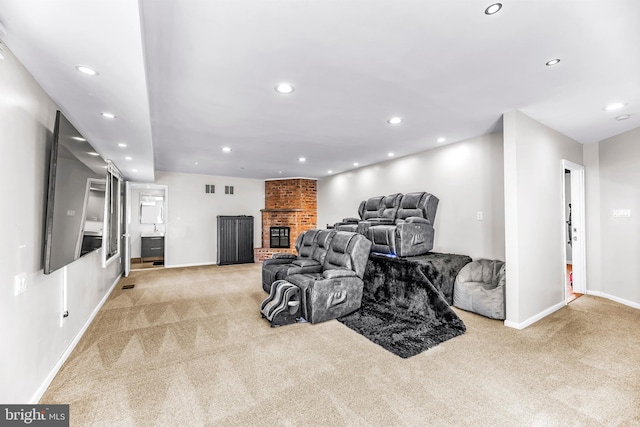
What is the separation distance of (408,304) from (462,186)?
2.15 m

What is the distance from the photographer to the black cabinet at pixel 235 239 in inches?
298

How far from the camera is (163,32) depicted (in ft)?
6.05

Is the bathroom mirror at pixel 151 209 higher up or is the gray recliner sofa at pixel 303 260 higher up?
the bathroom mirror at pixel 151 209

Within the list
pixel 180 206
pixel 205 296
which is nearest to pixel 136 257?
pixel 180 206

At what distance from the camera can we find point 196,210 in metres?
7.57

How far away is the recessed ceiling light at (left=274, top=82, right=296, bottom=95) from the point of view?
2582 mm

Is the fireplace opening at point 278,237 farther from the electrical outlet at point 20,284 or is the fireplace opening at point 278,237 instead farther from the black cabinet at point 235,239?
the electrical outlet at point 20,284

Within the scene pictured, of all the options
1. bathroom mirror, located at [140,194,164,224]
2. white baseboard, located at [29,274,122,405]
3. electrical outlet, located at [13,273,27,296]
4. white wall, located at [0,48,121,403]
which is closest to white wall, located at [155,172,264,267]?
bathroom mirror, located at [140,194,164,224]

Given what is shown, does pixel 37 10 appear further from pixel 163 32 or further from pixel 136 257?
pixel 136 257

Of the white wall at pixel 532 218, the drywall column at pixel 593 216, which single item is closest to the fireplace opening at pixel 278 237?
the white wall at pixel 532 218

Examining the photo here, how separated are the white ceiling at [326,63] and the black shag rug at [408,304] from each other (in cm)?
189

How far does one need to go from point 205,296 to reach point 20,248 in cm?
296

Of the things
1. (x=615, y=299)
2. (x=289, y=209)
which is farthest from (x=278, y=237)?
(x=615, y=299)

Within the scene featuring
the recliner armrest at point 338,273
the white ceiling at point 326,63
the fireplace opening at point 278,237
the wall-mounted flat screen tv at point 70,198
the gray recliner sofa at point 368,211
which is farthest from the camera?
the fireplace opening at point 278,237
